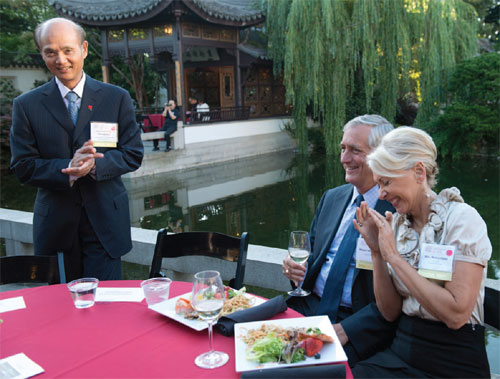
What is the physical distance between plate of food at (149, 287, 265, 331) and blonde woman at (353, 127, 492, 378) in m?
0.48

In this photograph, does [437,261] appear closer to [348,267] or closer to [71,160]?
[348,267]

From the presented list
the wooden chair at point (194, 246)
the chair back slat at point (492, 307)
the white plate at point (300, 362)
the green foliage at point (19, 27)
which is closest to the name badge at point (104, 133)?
the wooden chair at point (194, 246)

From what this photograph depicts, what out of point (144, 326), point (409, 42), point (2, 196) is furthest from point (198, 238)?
point (409, 42)

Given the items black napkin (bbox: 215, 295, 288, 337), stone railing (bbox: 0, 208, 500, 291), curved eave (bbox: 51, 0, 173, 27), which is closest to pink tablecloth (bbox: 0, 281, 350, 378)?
black napkin (bbox: 215, 295, 288, 337)

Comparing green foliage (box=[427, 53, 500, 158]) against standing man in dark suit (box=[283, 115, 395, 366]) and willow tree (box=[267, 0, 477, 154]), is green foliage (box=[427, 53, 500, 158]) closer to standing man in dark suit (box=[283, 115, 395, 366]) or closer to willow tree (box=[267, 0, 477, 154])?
willow tree (box=[267, 0, 477, 154])

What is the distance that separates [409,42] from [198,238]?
1265 centimetres

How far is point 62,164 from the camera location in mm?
2273

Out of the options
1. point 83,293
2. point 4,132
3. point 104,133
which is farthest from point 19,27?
point 83,293

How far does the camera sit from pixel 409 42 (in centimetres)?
1320

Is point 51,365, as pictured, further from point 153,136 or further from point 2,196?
point 153,136

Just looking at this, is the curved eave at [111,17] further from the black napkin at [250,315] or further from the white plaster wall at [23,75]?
the black napkin at [250,315]

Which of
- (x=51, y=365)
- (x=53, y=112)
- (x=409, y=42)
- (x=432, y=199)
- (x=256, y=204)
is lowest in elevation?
(x=256, y=204)

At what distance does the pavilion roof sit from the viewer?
13383 mm

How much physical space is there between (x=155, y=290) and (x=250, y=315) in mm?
389
